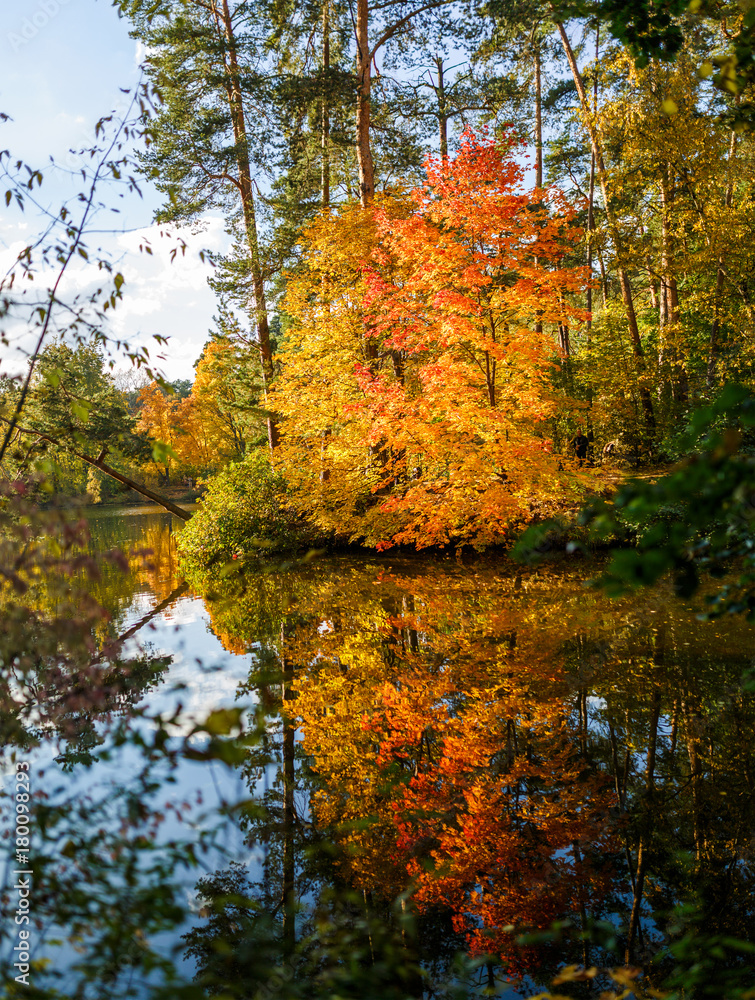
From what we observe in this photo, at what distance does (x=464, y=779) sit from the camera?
400cm

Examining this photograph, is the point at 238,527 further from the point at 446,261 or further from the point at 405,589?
the point at 446,261

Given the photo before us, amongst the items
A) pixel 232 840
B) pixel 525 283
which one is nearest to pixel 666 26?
pixel 232 840

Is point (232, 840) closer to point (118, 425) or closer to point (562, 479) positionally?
point (118, 425)

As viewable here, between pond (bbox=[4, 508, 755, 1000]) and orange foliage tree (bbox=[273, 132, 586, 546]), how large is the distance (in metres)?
3.29

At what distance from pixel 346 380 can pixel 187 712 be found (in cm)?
785

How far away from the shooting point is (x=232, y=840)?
11.3ft

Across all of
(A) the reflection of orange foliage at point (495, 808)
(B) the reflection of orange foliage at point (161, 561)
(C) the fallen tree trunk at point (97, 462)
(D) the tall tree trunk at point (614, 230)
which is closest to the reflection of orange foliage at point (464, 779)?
(A) the reflection of orange foliage at point (495, 808)

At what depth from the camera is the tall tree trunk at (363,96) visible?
12.4 m

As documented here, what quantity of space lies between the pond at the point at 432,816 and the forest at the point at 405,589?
0.02 meters

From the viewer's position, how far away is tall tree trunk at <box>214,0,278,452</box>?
41.9 feet

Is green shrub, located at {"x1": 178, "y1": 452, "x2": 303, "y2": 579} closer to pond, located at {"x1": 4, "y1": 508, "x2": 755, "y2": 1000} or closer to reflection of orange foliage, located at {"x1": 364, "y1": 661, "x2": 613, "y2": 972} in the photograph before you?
pond, located at {"x1": 4, "y1": 508, "x2": 755, "y2": 1000}

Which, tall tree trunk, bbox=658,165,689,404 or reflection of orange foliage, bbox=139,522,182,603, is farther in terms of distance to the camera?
reflection of orange foliage, bbox=139,522,182,603

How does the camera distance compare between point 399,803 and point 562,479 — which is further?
point 562,479

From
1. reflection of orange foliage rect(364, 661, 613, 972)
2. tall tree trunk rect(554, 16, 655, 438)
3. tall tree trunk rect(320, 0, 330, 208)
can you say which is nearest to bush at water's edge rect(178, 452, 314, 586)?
tall tree trunk rect(320, 0, 330, 208)
